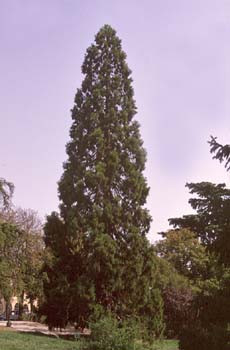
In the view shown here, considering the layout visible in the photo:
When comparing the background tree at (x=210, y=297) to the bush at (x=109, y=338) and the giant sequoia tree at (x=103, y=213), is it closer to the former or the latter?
the bush at (x=109, y=338)

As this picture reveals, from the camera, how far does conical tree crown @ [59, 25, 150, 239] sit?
31703mm

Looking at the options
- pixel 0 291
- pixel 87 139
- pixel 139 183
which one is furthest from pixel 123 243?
pixel 0 291

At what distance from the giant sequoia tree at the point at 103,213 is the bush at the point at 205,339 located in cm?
1159

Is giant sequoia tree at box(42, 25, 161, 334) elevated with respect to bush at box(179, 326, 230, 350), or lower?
elevated

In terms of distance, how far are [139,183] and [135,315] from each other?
810 cm

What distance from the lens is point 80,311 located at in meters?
30.1

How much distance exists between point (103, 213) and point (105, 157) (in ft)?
12.5

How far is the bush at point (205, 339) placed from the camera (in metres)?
16.8

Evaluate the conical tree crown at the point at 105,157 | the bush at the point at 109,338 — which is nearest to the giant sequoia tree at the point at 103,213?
the conical tree crown at the point at 105,157

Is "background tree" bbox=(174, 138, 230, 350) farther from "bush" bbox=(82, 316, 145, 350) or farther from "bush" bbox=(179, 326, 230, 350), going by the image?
"bush" bbox=(82, 316, 145, 350)

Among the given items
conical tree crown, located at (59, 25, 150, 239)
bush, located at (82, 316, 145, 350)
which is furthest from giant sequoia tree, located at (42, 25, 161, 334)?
bush, located at (82, 316, 145, 350)

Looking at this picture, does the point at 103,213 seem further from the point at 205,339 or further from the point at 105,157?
the point at 205,339

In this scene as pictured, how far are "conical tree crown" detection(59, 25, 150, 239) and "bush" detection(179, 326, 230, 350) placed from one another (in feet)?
43.3

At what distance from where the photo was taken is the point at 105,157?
32969mm
